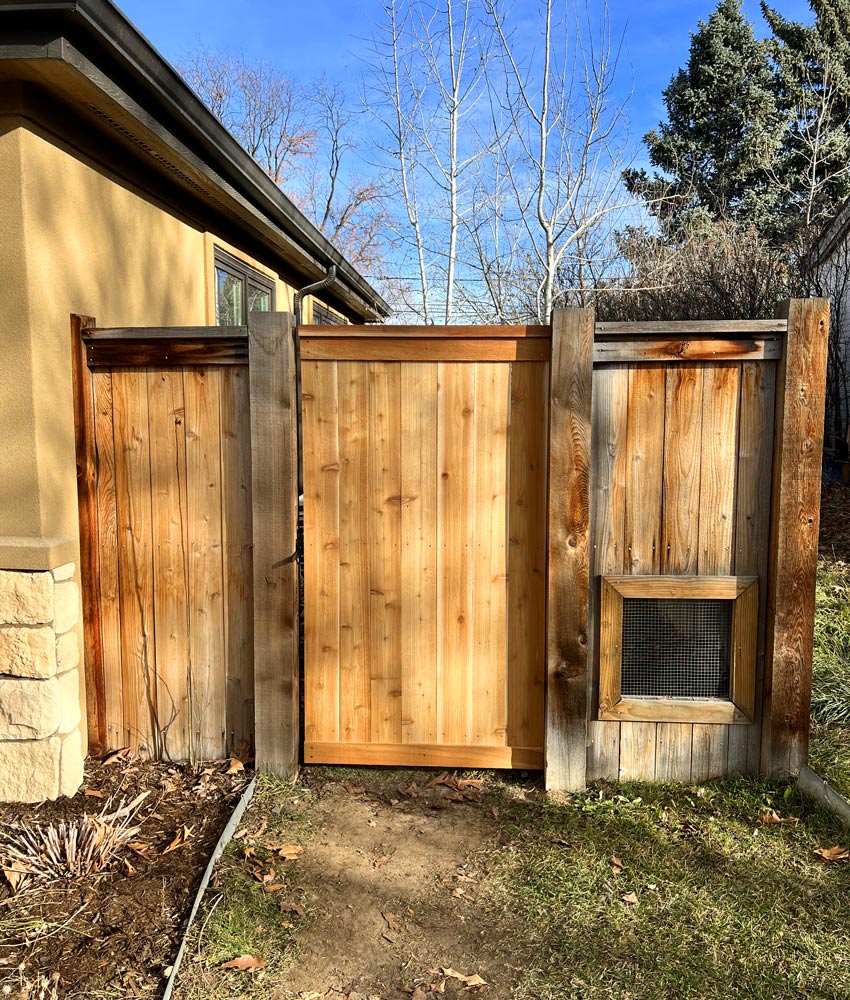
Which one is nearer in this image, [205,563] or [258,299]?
[205,563]

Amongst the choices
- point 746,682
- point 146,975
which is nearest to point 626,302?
point 746,682

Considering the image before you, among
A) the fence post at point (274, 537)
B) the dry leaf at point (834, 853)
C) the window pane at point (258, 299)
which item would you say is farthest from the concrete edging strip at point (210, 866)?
the window pane at point (258, 299)

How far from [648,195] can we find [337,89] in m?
10.2

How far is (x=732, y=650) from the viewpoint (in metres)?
3.51

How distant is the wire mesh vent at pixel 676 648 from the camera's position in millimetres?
3512

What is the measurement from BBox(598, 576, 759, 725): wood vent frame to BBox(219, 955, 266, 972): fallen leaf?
5.87ft

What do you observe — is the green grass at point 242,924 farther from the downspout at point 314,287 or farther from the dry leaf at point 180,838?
the downspout at point 314,287

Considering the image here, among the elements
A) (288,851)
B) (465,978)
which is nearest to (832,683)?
(465,978)

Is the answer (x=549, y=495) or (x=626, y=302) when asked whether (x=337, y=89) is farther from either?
(x=549, y=495)

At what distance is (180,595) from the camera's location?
3637 millimetres

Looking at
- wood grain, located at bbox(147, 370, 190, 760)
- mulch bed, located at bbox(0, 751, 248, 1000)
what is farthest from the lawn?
wood grain, located at bbox(147, 370, 190, 760)

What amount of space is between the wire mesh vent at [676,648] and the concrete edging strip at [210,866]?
177 cm

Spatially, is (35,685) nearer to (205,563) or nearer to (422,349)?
(205,563)

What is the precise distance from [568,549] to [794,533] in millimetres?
987
